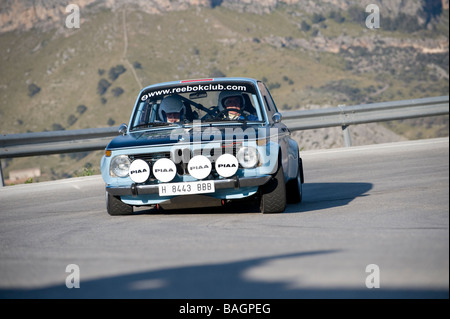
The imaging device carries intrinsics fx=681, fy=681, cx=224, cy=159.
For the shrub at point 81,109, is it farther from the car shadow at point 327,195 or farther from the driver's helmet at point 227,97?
the driver's helmet at point 227,97

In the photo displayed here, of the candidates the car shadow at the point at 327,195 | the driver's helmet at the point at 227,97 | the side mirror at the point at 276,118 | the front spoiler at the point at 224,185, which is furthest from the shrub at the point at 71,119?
the front spoiler at the point at 224,185

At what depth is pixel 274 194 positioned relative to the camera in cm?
683

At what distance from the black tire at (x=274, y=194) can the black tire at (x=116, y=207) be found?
1528 millimetres

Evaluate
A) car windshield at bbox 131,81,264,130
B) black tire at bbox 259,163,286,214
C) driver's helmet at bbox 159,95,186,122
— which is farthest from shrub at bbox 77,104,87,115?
black tire at bbox 259,163,286,214

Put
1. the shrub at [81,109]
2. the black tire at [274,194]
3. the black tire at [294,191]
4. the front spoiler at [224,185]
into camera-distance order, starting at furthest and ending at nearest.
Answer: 1. the shrub at [81,109]
2. the black tire at [294,191]
3. the black tire at [274,194]
4. the front spoiler at [224,185]

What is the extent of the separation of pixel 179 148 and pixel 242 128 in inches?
34.5

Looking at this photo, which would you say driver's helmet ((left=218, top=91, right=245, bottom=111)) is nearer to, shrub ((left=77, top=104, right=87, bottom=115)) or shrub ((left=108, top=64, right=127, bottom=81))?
shrub ((left=77, top=104, right=87, bottom=115))

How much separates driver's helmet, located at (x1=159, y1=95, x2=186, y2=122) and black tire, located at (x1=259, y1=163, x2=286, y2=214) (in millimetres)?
1802

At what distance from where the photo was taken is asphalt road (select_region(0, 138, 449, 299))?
12.7 ft

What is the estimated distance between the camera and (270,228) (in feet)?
19.6

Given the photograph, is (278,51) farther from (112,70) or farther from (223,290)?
(223,290)

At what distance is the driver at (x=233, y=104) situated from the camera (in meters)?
8.00

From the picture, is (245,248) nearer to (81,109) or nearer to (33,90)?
(81,109)
